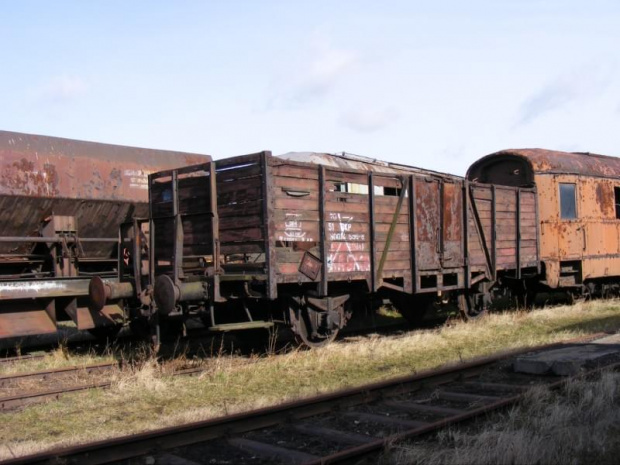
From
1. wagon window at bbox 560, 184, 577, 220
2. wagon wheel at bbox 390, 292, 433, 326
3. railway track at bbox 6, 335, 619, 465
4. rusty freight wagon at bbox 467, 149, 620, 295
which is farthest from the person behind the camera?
wagon window at bbox 560, 184, 577, 220

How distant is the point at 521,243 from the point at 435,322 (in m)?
2.40

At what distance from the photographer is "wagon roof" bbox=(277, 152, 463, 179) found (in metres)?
14.3

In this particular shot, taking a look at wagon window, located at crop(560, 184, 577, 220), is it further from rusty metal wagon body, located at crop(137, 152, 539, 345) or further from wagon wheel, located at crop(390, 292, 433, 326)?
wagon wheel, located at crop(390, 292, 433, 326)

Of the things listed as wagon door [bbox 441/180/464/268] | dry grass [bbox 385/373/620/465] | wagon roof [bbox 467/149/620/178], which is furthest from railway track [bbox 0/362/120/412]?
wagon roof [bbox 467/149/620/178]

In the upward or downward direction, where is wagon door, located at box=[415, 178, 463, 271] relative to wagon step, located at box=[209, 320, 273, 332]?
upward

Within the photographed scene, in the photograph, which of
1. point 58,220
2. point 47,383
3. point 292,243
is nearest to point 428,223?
point 292,243

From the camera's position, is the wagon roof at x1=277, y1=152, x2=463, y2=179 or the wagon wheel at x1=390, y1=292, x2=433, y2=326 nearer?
the wagon wheel at x1=390, y1=292, x2=433, y2=326

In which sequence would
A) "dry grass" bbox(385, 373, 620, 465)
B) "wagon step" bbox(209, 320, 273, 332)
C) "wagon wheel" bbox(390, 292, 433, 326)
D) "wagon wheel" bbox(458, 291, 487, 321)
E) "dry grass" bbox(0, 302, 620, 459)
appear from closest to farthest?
"dry grass" bbox(385, 373, 620, 465), "dry grass" bbox(0, 302, 620, 459), "wagon step" bbox(209, 320, 273, 332), "wagon wheel" bbox(390, 292, 433, 326), "wagon wheel" bbox(458, 291, 487, 321)

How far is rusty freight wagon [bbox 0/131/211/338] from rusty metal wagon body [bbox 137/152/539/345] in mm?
1254

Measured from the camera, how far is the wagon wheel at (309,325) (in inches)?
363

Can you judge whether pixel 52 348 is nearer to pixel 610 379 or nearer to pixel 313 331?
pixel 313 331

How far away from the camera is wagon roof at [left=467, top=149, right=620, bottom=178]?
13.9 m

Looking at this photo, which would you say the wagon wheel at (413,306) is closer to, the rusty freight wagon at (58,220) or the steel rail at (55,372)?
the rusty freight wagon at (58,220)

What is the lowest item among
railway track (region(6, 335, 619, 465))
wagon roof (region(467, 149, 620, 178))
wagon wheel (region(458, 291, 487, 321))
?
railway track (region(6, 335, 619, 465))
